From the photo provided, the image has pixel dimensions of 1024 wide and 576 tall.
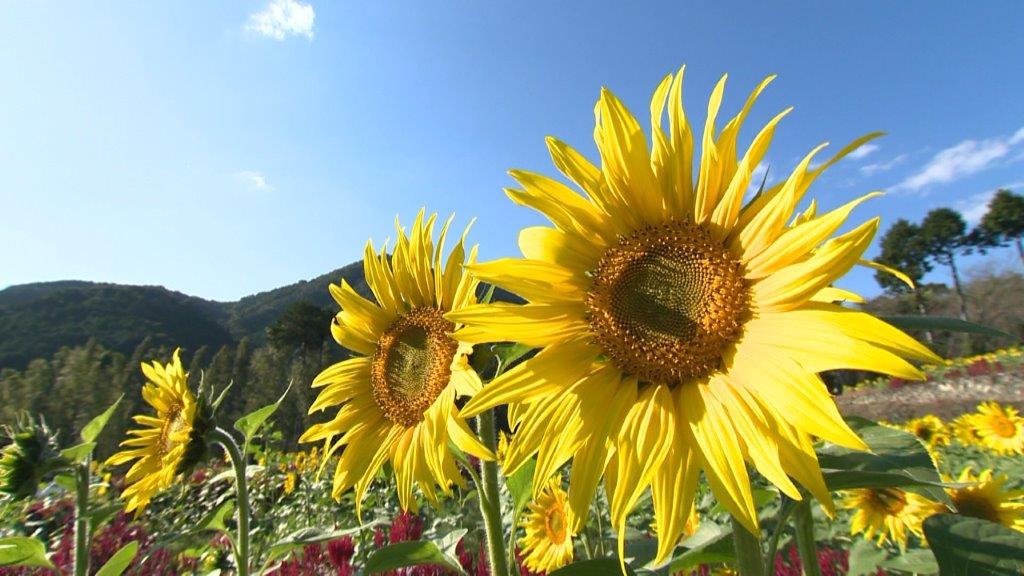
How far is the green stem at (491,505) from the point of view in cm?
144

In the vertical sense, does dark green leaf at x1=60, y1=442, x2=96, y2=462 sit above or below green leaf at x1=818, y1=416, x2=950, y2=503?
below

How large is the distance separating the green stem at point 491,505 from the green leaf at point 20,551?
5.90 feet

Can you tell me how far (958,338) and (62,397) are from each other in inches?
1988

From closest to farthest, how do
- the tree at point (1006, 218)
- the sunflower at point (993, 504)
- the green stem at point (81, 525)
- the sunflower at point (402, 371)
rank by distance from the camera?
1. the sunflower at point (402, 371)
2. the sunflower at point (993, 504)
3. the green stem at point (81, 525)
4. the tree at point (1006, 218)

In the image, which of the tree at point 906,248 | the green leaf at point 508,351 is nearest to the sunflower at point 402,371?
the green leaf at point 508,351

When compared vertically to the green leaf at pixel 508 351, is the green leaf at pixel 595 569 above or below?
below

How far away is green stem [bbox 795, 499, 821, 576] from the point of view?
1133 mm

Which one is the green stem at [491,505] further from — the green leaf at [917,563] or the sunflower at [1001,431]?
the sunflower at [1001,431]

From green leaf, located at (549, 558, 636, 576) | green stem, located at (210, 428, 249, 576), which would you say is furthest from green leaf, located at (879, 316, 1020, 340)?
green stem, located at (210, 428, 249, 576)

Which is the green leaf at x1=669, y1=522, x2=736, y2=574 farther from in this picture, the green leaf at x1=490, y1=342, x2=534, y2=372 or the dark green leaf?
the dark green leaf

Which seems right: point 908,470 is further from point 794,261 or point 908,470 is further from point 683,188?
point 683,188

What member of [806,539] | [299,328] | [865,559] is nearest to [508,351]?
[806,539]

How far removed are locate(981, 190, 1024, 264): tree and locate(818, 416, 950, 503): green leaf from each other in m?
59.5

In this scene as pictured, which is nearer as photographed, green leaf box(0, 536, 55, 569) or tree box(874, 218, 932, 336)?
green leaf box(0, 536, 55, 569)
